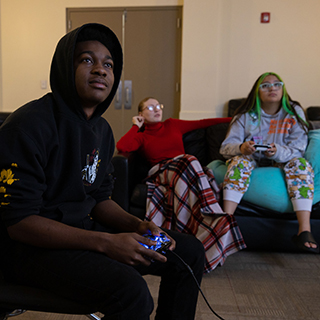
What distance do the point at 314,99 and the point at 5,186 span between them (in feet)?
15.0

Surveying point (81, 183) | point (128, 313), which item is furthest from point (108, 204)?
point (128, 313)

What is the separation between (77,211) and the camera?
98 centimetres

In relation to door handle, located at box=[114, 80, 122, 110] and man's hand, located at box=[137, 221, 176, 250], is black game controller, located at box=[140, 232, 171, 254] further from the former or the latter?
door handle, located at box=[114, 80, 122, 110]

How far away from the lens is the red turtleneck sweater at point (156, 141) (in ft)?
8.52

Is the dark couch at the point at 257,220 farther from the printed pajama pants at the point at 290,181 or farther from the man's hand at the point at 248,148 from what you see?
the man's hand at the point at 248,148

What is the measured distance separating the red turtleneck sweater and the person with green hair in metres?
0.35

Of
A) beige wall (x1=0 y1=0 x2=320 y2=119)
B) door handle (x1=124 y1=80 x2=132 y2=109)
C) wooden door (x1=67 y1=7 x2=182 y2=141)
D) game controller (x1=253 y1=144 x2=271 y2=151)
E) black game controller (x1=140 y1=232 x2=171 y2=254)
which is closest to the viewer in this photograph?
black game controller (x1=140 y1=232 x2=171 y2=254)

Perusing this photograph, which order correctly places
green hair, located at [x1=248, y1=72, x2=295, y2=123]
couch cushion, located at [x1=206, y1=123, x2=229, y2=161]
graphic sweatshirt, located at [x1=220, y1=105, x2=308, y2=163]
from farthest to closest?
couch cushion, located at [x1=206, y1=123, x2=229, y2=161]
green hair, located at [x1=248, y1=72, x2=295, y2=123]
graphic sweatshirt, located at [x1=220, y1=105, x2=308, y2=163]

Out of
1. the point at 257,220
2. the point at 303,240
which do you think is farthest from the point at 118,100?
the point at 303,240

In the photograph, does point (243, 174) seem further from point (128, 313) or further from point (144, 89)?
point (144, 89)

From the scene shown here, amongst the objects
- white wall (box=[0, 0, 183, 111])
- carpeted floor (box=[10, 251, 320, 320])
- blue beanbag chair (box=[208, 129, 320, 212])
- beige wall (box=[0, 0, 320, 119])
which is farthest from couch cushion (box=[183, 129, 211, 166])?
white wall (box=[0, 0, 183, 111])

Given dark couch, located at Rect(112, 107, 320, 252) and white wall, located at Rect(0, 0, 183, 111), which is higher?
white wall, located at Rect(0, 0, 183, 111)

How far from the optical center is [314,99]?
4.58m

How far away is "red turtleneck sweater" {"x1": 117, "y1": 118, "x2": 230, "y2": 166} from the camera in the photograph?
2.60 metres
